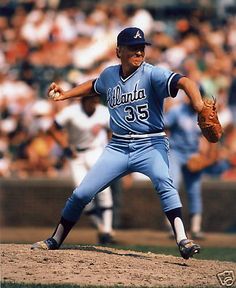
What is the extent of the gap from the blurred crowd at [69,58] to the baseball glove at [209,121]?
717 centimetres

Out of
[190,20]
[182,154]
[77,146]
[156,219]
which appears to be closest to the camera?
[77,146]

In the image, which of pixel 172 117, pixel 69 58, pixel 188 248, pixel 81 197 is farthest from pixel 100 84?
pixel 69 58

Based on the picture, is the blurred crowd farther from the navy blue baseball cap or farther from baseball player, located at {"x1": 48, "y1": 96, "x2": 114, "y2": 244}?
the navy blue baseball cap

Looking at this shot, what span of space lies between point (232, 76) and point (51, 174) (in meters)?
3.67

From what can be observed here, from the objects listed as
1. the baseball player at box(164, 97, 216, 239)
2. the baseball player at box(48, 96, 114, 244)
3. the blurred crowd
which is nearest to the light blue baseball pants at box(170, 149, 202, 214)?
the baseball player at box(164, 97, 216, 239)

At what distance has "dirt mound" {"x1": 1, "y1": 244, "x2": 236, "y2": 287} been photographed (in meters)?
7.91

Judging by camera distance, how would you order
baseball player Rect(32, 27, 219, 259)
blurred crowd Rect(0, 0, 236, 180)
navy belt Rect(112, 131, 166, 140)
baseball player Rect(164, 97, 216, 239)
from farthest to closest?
blurred crowd Rect(0, 0, 236, 180) → baseball player Rect(164, 97, 216, 239) → navy belt Rect(112, 131, 166, 140) → baseball player Rect(32, 27, 219, 259)

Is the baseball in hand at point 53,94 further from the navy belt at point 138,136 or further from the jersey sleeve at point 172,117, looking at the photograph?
the jersey sleeve at point 172,117

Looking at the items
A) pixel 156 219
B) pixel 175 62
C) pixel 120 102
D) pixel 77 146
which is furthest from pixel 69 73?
pixel 120 102

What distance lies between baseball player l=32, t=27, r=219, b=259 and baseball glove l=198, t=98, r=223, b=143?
31cm

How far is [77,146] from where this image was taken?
13219mm

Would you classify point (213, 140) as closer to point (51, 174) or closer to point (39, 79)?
point (51, 174)

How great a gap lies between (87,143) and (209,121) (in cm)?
488

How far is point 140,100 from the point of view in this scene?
8711 mm
